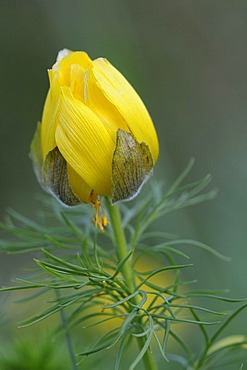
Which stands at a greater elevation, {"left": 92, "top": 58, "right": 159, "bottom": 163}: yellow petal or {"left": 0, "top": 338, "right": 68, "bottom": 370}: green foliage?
{"left": 92, "top": 58, "right": 159, "bottom": 163}: yellow petal

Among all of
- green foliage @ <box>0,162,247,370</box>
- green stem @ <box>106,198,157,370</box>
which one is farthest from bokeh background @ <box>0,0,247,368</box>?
green stem @ <box>106,198,157,370</box>

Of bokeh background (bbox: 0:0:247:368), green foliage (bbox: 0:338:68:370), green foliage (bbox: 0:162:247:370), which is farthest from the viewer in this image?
bokeh background (bbox: 0:0:247:368)

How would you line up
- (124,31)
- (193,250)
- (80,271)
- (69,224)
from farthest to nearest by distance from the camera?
(124,31), (193,250), (69,224), (80,271)

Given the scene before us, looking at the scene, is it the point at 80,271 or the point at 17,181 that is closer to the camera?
the point at 80,271

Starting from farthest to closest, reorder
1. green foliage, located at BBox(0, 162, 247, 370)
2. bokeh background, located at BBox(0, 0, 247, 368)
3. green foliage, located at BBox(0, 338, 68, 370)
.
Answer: bokeh background, located at BBox(0, 0, 247, 368), green foliage, located at BBox(0, 338, 68, 370), green foliage, located at BBox(0, 162, 247, 370)

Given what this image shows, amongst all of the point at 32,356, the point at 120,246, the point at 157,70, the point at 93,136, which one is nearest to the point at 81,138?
the point at 93,136

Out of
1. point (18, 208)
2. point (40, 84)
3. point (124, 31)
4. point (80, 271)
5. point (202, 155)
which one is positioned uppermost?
point (40, 84)

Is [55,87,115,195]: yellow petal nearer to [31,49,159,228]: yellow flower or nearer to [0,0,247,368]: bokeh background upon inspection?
[31,49,159,228]: yellow flower

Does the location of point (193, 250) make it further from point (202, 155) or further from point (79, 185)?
point (79, 185)

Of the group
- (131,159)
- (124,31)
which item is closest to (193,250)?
→ (124,31)
